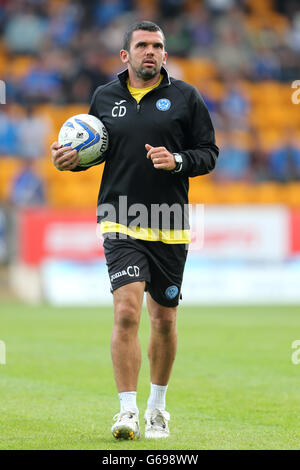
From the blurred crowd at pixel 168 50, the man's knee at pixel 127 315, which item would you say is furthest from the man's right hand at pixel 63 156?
the blurred crowd at pixel 168 50

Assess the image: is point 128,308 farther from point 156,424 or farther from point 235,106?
point 235,106

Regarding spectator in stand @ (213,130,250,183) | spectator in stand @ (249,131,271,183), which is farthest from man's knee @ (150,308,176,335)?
spectator in stand @ (249,131,271,183)

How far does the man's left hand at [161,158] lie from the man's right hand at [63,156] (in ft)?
1.95

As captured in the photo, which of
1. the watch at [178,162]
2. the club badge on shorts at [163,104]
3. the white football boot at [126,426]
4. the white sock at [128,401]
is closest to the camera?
the white football boot at [126,426]

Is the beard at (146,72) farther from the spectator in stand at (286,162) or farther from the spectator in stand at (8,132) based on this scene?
the spectator in stand at (286,162)

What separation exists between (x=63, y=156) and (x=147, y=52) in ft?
2.93

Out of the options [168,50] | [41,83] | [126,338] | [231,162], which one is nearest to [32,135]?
[41,83]

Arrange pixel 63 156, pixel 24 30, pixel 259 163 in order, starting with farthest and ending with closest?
pixel 24 30, pixel 259 163, pixel 63 156

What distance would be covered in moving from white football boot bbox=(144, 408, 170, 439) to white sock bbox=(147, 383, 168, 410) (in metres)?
0.05

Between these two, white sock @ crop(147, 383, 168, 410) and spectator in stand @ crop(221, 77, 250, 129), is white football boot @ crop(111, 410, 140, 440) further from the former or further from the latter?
spectator in stand @ crop(221, 77, 250, 129)

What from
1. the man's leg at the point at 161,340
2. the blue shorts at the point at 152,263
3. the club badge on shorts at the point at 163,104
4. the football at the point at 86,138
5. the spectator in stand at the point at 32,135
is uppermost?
the spectator in stand at the point at 32,135

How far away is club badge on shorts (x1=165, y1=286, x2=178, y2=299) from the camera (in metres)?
6.20

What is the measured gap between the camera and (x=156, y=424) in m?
6.12

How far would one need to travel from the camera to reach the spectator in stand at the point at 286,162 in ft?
61.4
